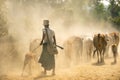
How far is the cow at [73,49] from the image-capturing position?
66.4 ft

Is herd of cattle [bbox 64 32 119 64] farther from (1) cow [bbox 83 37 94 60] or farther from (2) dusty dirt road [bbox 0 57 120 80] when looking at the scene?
(2) dusty dirt road [bbox 0 57 120 80]

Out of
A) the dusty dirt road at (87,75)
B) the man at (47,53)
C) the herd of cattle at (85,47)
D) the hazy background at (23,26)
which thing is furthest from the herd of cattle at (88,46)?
the man at (47,53)

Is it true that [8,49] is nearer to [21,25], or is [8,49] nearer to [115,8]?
[21,25]

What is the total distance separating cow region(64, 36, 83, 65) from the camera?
2025 cm

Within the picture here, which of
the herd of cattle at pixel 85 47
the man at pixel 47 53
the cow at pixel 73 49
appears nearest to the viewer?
the man at pixel 47 53

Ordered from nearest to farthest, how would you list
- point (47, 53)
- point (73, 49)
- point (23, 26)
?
point (47, 53)
point (73, 49)
point (23, 26)

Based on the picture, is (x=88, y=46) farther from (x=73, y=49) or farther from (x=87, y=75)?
(x=87, y=75)

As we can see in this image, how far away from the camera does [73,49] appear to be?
A: 2122cm

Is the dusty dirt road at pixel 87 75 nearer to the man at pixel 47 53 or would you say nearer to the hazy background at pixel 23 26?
the man at pixel 47 53

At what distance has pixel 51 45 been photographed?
15.3 metres

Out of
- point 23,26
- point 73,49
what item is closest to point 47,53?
point 73,49

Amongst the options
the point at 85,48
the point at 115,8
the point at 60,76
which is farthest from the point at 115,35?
the point at 115,8

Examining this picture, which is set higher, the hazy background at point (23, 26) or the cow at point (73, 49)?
the hazy background at point (23, 26)

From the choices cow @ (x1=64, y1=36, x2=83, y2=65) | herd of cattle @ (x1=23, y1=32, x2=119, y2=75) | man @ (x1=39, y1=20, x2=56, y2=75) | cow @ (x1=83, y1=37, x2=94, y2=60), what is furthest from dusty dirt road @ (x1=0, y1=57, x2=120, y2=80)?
cow @ (x1=83, y1=37, x2=94, y2=60)
